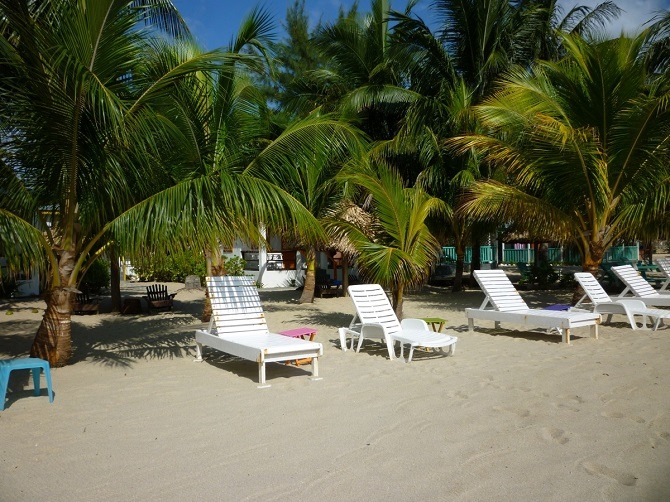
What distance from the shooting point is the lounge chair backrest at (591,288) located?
1038 centimetres

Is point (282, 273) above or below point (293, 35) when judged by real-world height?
below

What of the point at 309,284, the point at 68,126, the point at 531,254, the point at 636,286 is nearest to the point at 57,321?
the point at 68,126

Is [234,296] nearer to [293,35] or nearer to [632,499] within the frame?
[632,499]

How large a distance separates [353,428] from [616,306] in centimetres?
721

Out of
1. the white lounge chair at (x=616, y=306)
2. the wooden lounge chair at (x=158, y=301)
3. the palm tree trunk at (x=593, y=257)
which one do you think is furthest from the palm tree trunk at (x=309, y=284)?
the white lounge chair at (x=616, y=306)

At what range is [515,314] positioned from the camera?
9.20 meters

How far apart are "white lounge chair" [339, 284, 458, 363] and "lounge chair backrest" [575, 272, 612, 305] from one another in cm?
361

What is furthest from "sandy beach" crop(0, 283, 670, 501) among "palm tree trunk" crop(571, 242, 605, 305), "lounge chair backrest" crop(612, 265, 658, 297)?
"palm tree trunk" crop(571, 242, 605, 305)

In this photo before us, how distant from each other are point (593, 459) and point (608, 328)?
22.7 ft

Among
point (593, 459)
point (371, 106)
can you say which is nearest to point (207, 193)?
point (593, 459)

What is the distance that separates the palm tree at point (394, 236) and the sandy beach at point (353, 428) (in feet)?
5.28

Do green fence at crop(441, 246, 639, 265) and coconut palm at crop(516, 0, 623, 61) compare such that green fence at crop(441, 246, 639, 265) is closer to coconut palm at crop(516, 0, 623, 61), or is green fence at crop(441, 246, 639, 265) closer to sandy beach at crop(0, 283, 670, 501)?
coconut palm at crop(516, 0, 623, 61)

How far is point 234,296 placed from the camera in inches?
307

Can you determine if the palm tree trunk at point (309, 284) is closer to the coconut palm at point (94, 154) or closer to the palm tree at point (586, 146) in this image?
the palm tree at point (586, 146)
